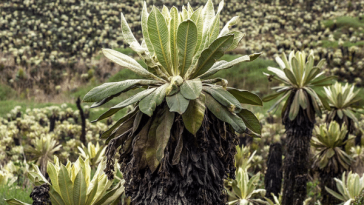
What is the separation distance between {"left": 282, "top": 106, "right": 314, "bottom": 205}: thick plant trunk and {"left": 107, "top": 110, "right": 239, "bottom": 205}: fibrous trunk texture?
10.8 feet

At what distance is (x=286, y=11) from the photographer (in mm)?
26750

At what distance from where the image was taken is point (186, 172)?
7.80 feet

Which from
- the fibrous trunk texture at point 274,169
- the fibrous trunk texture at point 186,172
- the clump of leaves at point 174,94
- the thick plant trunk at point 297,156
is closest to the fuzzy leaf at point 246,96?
the clump of leaves at point 174,94

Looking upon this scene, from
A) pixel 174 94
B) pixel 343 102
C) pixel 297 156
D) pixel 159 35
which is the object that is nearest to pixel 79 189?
pixel 174 94

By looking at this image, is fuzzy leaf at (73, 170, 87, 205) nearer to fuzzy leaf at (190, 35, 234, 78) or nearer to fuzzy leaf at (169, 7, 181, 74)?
fuzzy leaf at (169, 7, 181, 74)

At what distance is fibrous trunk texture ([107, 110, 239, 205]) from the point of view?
2334 mm

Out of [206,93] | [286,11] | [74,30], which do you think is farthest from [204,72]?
[286,11]

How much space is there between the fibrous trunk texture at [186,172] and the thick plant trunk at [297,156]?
328 centimetres

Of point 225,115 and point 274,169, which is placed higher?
point 225,115

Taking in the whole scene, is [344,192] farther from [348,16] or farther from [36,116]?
[348,16]

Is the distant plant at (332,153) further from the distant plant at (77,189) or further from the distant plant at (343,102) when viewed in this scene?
the distant plant at (77,189)

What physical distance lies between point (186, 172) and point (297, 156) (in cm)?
387

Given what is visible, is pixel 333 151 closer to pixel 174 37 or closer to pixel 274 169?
pixel 274 169

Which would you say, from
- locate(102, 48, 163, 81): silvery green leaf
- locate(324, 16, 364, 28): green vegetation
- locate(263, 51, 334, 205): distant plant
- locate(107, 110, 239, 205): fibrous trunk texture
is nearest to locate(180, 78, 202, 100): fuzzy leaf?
locate(107, 110, 239, 205): fibrous trunk texture
